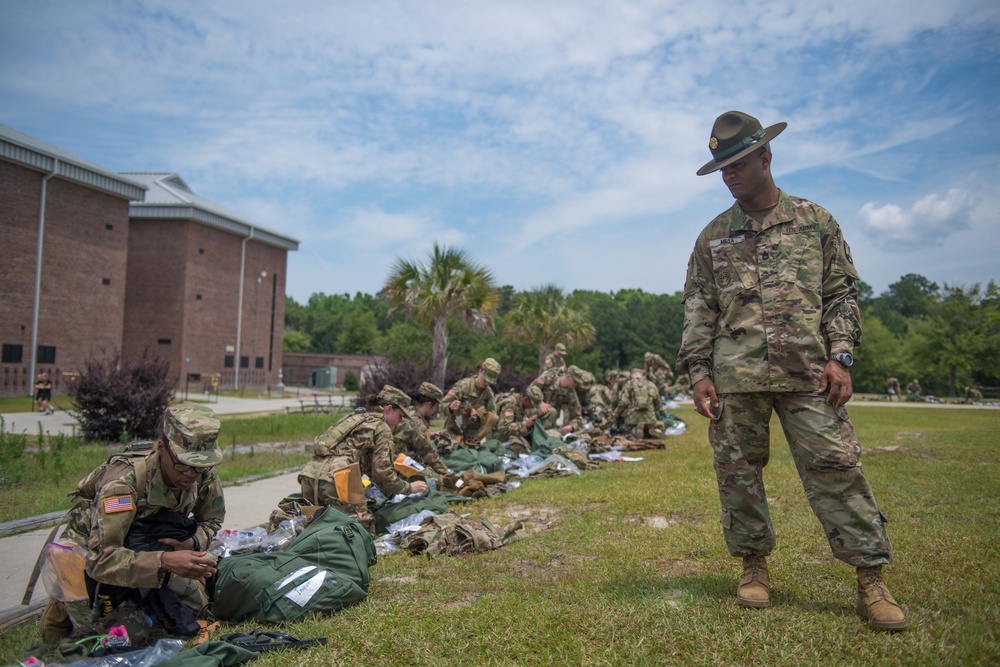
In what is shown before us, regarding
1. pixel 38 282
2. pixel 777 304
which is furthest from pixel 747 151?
pixel 38 282

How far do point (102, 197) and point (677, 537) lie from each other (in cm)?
3726

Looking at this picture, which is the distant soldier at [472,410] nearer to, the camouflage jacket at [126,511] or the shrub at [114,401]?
the shrub at [114,401]

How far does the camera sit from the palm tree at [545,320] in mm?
31438

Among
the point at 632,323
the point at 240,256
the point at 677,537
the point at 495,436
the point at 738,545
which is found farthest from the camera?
the point at 632,323

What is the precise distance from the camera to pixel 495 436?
10.9m

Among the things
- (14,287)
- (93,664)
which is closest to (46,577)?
(93,664)

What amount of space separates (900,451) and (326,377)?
51.4 meters

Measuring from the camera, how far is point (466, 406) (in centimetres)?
1093

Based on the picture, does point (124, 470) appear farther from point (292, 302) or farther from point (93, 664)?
point (292, 302)

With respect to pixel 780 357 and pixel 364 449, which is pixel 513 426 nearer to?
pixel 364 449

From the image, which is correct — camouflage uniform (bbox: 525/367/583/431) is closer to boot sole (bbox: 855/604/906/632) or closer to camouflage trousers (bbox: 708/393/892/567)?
camouflage trousers (bbox: 708/393/892/567)

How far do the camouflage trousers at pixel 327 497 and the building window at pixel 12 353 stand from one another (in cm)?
3095

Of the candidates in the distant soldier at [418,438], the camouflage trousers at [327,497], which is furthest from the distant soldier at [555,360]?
the camouflage trousers at [327,497]

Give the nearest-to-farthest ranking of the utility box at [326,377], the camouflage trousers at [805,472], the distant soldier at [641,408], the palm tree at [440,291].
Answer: the camouflage trousers at [805,472]
the distant soldier at [641,408]
the palm tree at [440,291]
the utility box at [326,377]
